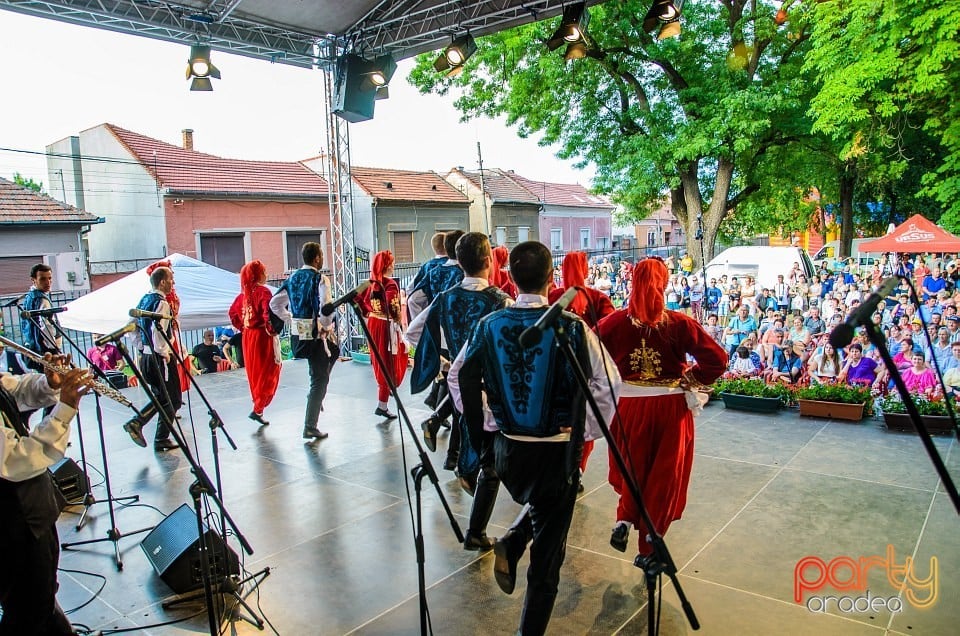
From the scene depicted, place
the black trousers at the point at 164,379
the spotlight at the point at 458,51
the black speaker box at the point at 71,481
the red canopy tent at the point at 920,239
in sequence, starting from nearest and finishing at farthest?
the black speaker box at the point at 71,481
the black trousers at the point at 164,379
the spotlight at the point at 458,51
the red canopy tent at the point at 920,239

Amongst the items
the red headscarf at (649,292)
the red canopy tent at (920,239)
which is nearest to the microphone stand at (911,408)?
the red headscarf at (649,292)

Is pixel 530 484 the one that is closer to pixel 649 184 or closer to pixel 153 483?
pixel 153 483

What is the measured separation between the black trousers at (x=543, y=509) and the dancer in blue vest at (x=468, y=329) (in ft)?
2.29

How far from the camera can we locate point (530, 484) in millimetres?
2820

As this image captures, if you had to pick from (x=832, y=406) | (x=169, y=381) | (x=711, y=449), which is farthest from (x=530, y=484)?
(x=832, y=406)

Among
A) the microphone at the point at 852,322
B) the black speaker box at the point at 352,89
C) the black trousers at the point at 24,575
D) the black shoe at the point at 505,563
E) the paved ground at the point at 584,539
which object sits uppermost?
the black speaker box at the point at 352,89

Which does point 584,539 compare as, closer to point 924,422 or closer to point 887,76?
point 924,422

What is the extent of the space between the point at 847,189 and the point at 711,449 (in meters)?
20.1

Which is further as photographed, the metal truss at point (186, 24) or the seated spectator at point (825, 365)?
the seated spectator at point (825, 365)

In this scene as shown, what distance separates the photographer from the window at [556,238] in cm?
3259

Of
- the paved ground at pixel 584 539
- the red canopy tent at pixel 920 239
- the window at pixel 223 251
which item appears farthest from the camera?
the window at pixel 223 251

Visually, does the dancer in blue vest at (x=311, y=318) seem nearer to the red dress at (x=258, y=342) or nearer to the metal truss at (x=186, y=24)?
the red dress at (x=258, y=342)

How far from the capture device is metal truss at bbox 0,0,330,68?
713cm

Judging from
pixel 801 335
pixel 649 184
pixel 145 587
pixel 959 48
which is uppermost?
pixel 959 48
